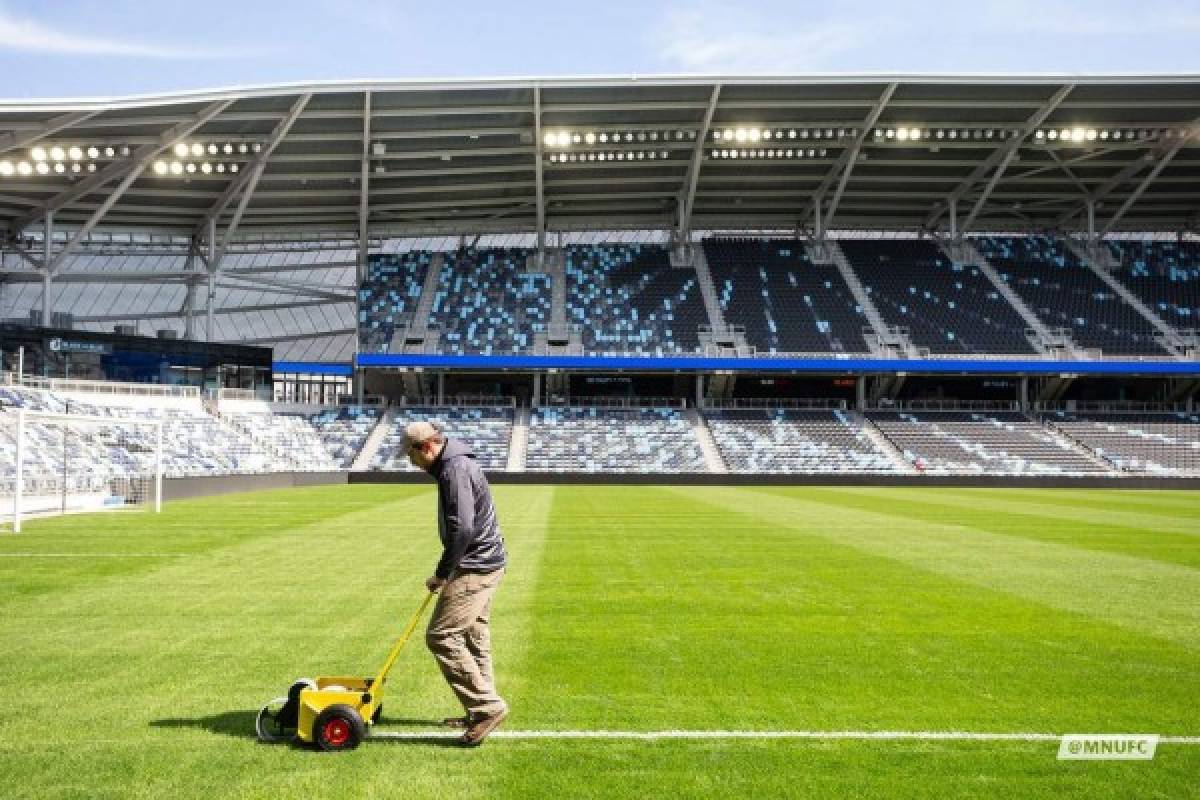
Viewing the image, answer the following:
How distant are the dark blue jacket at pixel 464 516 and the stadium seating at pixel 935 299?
166 ft

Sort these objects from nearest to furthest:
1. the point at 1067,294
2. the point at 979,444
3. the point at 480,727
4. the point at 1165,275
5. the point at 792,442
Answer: the point at 480,727, the point at 979,444, the point at 792,442, the point at 1067,294, the point at 1165,275

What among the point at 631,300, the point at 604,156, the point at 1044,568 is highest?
the point at 604,156

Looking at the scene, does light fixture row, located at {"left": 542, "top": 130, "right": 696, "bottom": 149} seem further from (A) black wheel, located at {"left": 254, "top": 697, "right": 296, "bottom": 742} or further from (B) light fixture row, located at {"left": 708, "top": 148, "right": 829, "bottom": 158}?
(A) black wheel, located at {"left": 254, "top": 697, "right": 296, "bottom": 742}

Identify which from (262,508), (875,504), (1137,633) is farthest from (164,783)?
(875,504)

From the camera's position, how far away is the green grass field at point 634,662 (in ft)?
17.7

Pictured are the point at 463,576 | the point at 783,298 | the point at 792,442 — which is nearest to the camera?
the point at 463,576

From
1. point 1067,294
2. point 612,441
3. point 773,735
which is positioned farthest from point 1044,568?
point 1067,294

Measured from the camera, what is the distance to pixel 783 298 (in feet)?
185

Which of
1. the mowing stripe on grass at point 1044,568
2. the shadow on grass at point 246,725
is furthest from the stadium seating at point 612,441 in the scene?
the shadow on grass at point 246,725

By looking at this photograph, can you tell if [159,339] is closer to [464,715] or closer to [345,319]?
[345,319]

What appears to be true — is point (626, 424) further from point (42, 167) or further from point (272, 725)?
point (272, 725)

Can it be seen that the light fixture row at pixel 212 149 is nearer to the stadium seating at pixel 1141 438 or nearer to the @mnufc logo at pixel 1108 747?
the stadium seating at pixel 1141 438

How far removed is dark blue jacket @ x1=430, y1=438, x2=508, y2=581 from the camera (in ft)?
20.0

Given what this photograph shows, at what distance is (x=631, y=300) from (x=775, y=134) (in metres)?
13.1
